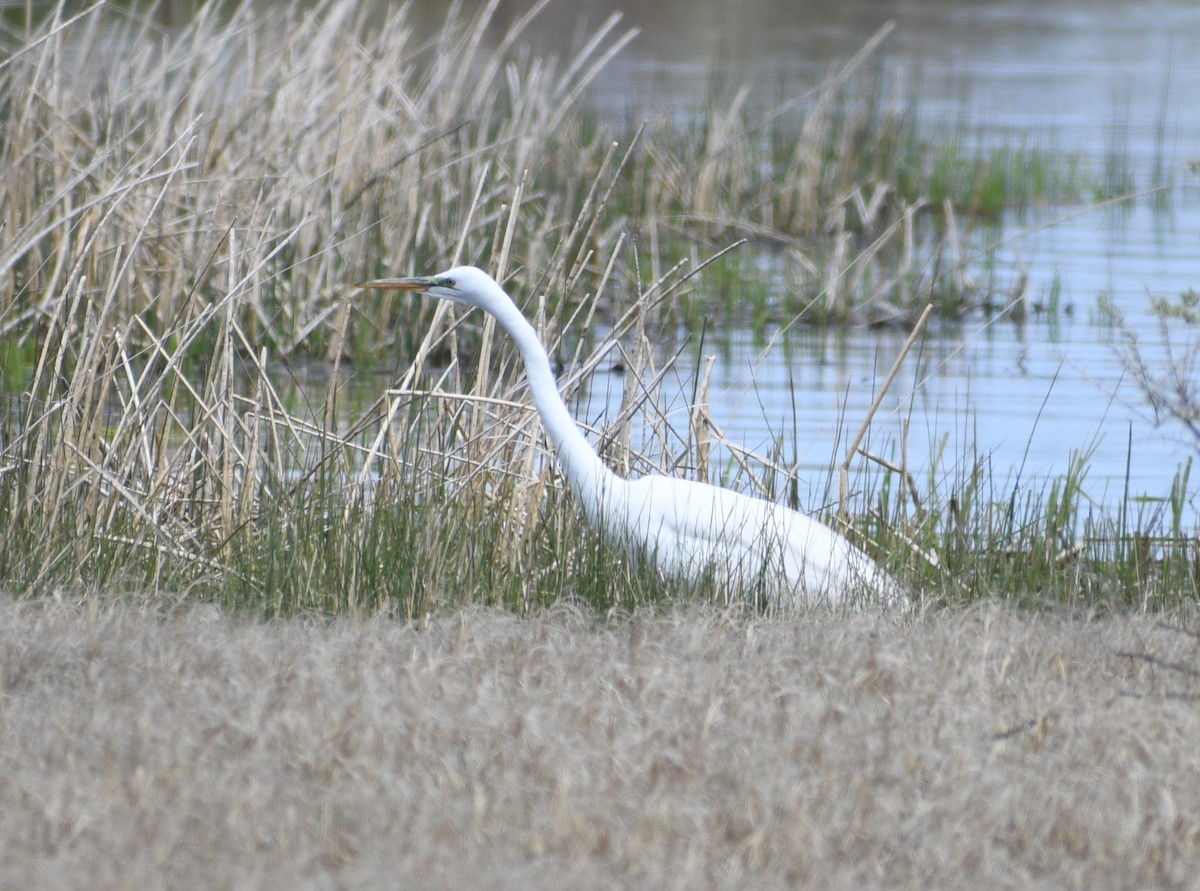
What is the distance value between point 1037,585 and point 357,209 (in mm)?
4710

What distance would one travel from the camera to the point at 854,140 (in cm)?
1207

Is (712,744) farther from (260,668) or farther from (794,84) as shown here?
(794,84)

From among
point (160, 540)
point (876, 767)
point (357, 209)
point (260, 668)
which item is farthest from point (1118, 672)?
point (357, 209)

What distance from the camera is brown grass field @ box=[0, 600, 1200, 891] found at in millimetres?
2270

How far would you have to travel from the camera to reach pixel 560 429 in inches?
177

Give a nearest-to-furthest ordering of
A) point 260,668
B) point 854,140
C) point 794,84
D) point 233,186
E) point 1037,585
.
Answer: point 260,668
point 1037,585
point 233,186
point 854,140
point 794,84

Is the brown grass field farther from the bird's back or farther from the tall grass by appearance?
the bird's back

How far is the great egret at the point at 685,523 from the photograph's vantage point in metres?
4.20

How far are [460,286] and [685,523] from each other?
2.81 ft

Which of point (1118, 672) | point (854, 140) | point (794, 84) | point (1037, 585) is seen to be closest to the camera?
point (1118, 672)

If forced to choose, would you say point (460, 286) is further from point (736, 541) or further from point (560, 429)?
point (736, 541)

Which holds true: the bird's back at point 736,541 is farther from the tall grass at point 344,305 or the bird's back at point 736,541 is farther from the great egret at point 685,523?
the tall grass at point 344,305

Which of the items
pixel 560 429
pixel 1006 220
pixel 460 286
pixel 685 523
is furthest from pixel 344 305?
pixel 1006 220

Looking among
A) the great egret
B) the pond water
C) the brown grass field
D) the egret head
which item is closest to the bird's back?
the great egret
